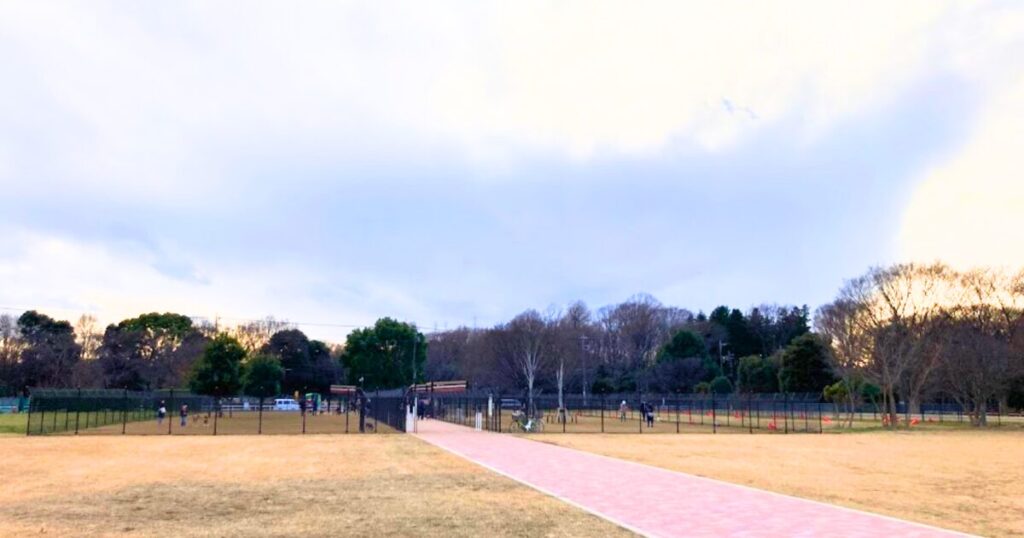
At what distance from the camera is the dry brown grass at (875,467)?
13711 millimetres

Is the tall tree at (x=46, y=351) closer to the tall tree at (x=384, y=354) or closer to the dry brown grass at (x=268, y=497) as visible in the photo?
the tall tree at (x=384, y=354)

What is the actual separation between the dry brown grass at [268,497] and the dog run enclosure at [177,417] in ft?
44.5

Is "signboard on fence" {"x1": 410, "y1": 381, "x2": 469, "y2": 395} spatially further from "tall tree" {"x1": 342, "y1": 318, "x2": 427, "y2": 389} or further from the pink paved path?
the pink paved path

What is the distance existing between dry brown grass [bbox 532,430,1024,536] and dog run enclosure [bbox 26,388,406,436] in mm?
13606

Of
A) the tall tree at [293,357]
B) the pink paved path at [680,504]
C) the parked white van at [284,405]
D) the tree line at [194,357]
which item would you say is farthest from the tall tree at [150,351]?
Result: the pink paved path at [680,504]

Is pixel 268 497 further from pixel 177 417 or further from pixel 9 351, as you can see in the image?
pixel 9 351

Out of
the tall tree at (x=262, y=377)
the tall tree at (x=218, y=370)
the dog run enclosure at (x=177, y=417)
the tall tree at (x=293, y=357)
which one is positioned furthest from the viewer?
the tall tree at (x=293, y=357)

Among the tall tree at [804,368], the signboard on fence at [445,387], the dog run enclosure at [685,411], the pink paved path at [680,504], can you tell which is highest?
the tall tree at [804,368]

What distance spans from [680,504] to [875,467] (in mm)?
11472

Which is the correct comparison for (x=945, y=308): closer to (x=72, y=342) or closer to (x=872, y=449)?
(x=872, y=449)

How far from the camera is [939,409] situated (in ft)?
228

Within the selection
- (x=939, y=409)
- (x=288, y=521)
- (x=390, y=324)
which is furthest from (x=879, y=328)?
(x=390, y=324)

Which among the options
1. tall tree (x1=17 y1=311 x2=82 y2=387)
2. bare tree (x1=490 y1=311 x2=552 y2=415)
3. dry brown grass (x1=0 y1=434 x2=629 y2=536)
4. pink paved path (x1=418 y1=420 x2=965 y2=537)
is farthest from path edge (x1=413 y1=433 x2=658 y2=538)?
tall tree (x1=17 y1=311 x2=82 y2=387)

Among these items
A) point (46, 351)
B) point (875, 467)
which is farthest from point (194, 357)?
point (875, 467)
